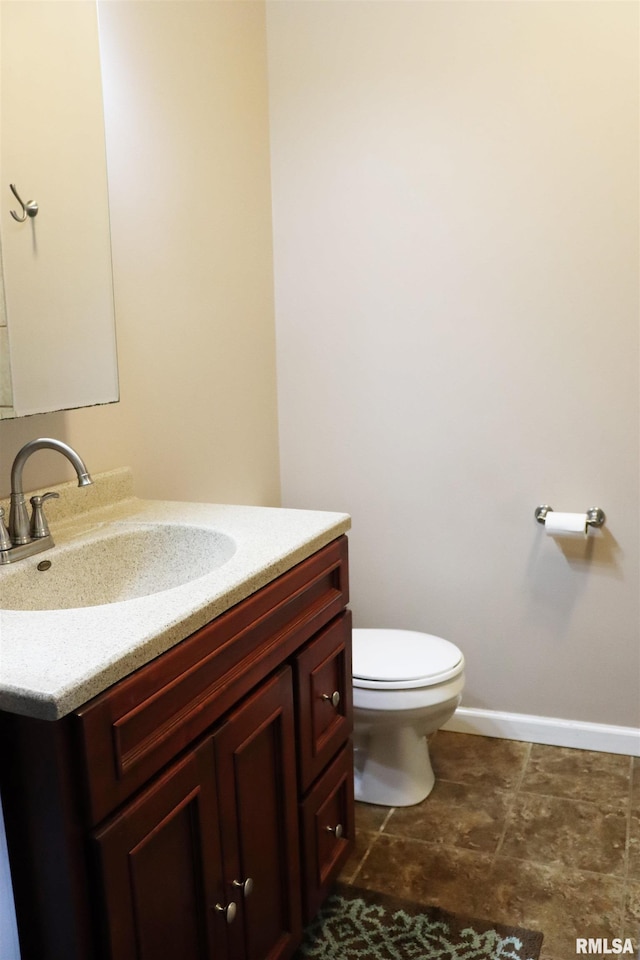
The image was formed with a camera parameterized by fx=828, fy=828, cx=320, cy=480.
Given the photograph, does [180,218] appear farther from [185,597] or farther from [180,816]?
[180,816]

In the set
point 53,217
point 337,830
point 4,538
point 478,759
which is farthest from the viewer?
point 478,759

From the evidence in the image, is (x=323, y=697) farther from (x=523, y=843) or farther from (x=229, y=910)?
(x=523, y=843)

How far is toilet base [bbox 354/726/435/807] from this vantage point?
2215 mm

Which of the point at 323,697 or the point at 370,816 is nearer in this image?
the point at 323,697

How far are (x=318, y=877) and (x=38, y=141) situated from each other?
1.54 m

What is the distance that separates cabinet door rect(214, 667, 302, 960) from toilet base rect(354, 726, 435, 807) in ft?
2.15

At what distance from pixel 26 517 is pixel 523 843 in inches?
56.6

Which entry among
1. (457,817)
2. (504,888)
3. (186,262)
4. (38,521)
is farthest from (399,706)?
(186,262)

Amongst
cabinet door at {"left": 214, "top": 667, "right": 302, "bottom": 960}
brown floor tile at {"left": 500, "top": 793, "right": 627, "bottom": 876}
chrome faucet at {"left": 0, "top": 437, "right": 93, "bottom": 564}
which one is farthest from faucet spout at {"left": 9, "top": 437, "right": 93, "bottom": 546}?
brown floor tile at {"left": 500, "top": 793, "right": 627, "bottom": 876}

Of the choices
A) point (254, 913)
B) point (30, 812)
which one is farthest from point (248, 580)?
point (254, 913)

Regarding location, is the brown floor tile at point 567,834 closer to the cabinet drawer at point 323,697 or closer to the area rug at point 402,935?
the area rug at point 402,935

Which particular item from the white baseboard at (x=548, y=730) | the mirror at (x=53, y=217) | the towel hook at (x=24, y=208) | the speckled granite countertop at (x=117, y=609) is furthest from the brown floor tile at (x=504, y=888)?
the towel hook at (x=24, y=208)

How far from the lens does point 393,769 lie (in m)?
2.23

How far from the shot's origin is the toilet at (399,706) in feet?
6.89
